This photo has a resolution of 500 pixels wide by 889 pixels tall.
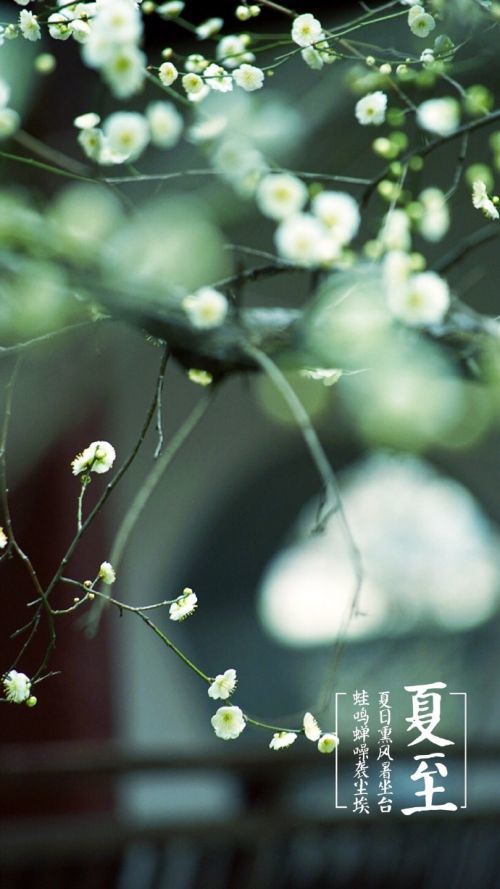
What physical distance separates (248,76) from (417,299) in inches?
11.0

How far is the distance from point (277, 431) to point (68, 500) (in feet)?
2.89

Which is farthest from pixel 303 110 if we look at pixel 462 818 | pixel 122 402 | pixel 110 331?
pixel 122 402

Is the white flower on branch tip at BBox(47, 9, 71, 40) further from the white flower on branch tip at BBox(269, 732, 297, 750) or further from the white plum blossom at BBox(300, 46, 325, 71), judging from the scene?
the white flower on branch tip at BBox(269, 732, 297, 750)

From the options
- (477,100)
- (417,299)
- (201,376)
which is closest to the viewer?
(417,299)

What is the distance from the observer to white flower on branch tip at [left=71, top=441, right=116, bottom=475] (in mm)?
557

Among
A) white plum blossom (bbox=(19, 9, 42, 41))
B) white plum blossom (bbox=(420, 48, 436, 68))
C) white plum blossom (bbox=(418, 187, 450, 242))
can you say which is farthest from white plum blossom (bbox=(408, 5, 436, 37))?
white plum blossom (bbox=(19, 9, 42, 41))

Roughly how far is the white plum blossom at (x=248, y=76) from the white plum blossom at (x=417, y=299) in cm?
26

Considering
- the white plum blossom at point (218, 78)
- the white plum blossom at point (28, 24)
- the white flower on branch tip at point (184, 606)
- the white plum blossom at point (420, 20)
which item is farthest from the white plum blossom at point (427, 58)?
the white flower on branch tip at point (184, 606)

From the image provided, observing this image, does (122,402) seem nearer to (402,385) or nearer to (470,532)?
(470,532)

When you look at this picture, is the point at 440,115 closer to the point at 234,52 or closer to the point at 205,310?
the point at 234,52

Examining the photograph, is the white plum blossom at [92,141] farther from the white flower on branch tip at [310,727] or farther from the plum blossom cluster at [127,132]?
the white flower on branch tip at [310,727]

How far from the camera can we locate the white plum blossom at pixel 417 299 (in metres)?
0.42

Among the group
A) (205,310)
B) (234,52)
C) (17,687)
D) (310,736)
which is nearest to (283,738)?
(310,736)

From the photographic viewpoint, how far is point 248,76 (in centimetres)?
65
